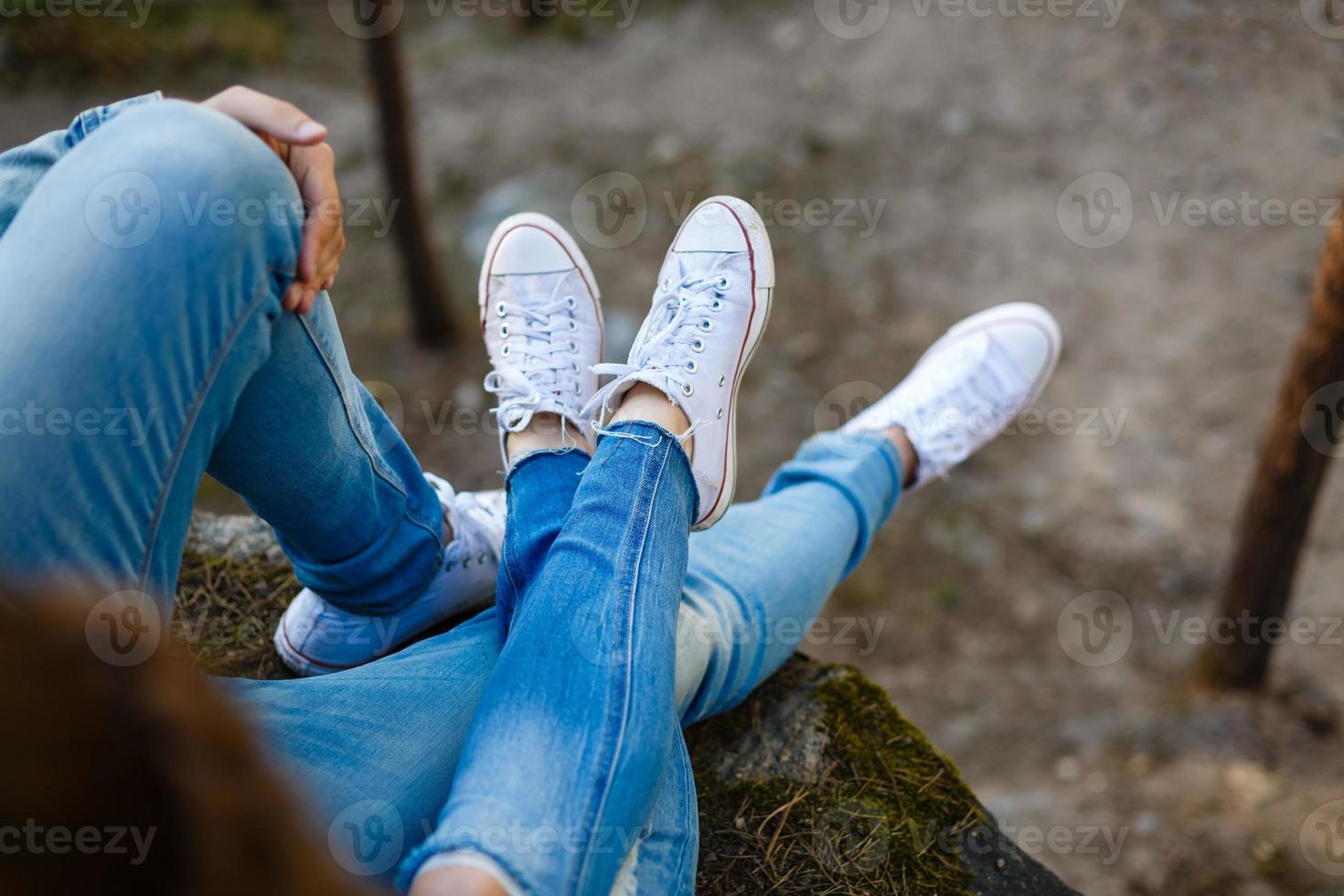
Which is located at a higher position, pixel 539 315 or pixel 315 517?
pixel 539 315

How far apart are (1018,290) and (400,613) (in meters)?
3.38

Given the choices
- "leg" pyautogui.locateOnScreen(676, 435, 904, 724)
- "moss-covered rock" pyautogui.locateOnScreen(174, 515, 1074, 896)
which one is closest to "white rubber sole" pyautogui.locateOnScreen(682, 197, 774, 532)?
"leg" pyautogui.locateOnScreen(676, 435, 904, 724)

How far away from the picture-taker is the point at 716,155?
4828 mm

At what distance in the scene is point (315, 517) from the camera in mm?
1237

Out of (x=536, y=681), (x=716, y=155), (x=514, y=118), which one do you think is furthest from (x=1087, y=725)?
(x=514, y=118)

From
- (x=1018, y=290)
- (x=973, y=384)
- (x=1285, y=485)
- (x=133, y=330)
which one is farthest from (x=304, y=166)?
(x=1018, y=290)

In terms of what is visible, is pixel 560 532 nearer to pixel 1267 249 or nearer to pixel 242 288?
pixel 242 288

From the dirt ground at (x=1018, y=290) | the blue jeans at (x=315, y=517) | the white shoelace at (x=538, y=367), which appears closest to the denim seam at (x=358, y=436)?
the blue jeans at (x=315, y=517)

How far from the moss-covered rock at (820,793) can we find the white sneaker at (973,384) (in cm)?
70

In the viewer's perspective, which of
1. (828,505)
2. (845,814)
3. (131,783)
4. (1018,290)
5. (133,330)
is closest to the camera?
(131,783)

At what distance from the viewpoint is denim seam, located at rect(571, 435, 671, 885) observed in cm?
92

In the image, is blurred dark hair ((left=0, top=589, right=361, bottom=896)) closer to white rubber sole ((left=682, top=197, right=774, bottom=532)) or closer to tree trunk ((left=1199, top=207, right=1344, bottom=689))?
white rubber sole ((left=682, top=197, right=774, bottom=532))

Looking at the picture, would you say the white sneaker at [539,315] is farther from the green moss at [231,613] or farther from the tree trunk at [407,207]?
the tree trunk at [407,207]

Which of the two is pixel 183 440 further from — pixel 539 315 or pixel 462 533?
pixel 539 315
